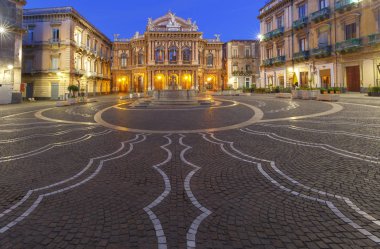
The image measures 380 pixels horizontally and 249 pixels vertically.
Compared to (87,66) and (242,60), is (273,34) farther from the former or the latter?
(87,66)

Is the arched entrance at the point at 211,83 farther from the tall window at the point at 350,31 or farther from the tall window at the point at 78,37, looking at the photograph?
the tall window at the point at 350,31

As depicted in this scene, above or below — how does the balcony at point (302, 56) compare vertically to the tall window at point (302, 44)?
below

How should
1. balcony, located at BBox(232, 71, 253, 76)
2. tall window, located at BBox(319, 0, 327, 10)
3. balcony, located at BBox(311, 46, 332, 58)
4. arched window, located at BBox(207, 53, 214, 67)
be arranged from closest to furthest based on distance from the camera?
balcony, located at BBox(311, 46, 332, 58) → tall window, located at BBox(319, 0, 327, 10) → balcony, located at BBox(232, 71, 253, 76) → arched window, located at BBox(207, 53, 214, 67)

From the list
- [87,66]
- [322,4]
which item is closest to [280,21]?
[322,4]

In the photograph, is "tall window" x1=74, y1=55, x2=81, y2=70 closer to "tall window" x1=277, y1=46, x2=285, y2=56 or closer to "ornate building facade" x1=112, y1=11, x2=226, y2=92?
"ornate building facade" x1=112, y1=11, x2=226, y2=92

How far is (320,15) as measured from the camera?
102 feet

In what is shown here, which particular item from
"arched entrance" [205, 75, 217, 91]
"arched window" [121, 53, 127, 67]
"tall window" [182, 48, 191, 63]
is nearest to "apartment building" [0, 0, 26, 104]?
"arched window" [121, 53, 127, 67]

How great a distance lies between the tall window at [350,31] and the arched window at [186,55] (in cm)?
3557

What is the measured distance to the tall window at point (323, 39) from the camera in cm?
3161

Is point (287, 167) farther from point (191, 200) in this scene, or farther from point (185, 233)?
point (185, 233)

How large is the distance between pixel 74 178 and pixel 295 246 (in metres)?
4.00

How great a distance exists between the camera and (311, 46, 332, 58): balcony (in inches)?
1206

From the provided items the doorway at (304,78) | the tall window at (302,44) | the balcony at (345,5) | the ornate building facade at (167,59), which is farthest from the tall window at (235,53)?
the balcony at (345,5)

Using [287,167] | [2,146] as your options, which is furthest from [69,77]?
[287,167]
